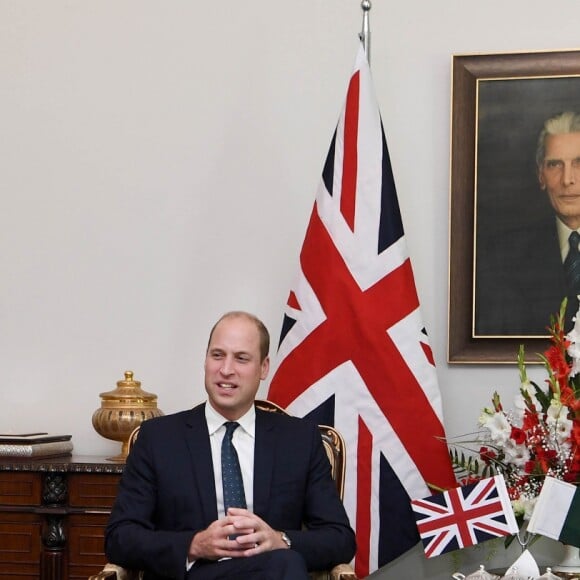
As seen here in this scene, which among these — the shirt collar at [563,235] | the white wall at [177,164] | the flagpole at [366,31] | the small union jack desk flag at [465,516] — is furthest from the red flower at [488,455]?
the flagpole at [366,31]

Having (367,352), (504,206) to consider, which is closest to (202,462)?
(367,352)

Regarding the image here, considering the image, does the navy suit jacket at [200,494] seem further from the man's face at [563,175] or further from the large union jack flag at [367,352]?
the man's face at [563,175]

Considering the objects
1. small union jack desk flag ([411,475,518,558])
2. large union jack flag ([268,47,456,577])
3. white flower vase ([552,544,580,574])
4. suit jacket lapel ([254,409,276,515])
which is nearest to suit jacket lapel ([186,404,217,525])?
suit jacket lapel ([254,409,276,515])

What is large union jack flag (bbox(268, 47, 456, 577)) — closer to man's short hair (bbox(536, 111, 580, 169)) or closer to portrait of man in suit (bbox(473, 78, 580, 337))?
portrait of man in suit (bbox(473, 78, 580, 337))

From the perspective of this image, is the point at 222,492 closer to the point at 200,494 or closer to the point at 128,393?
the point at 200,494

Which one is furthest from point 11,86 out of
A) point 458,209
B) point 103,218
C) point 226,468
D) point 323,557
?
point 323,557

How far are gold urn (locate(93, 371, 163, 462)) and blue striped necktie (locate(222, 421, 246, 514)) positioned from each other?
3.34 ft

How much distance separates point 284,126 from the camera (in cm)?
488

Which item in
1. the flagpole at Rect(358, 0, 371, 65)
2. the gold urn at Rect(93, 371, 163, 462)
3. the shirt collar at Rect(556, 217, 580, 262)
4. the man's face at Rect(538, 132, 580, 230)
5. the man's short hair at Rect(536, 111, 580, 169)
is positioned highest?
the flagpole at Rect(358, 0, 371, 65)

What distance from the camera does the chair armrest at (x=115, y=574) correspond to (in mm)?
3165

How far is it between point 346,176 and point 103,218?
1.24 m

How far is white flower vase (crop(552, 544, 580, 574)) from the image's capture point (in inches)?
139

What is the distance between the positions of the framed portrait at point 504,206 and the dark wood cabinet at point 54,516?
1.62 meters

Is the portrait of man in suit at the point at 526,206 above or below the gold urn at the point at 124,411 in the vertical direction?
above
